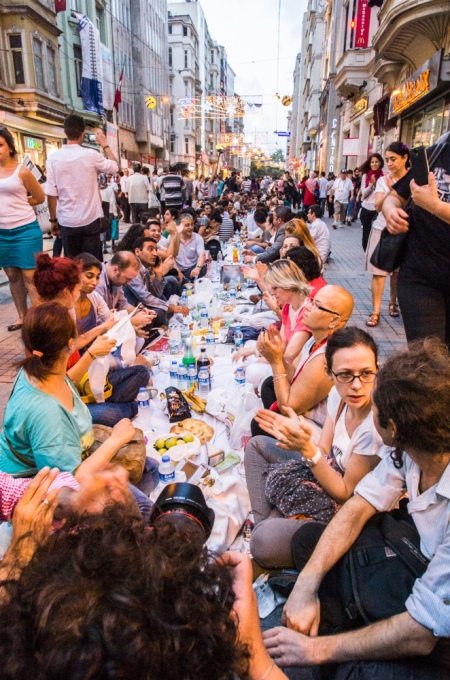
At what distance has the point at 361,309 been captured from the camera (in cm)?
659

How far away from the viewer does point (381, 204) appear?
280cm

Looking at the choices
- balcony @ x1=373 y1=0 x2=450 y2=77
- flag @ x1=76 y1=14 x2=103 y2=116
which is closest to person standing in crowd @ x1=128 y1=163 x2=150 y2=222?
balcony @ x1=373 y1=0 x2=450 y2=77

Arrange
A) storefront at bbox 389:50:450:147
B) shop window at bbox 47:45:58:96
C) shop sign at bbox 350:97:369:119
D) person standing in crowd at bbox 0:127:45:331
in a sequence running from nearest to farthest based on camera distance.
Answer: person standing in crowd at bbox 0:127:45:331
storefront at bbox 389:50:450:147
shop sign at bbox 350:97:369:119
shop window at bbox 47:45:58:96

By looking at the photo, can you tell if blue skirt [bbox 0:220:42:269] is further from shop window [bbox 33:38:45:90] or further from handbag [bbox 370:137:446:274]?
shop window [bbox 33:38:45:90]

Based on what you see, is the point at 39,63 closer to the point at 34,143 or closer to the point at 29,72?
the point at 29,72

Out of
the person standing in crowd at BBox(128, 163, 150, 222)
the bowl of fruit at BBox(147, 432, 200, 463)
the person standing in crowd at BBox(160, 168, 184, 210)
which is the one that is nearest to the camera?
the bowl of fruit at BBox(147, 432, 200, 463)

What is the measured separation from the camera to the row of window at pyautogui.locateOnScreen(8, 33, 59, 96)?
1947 cm

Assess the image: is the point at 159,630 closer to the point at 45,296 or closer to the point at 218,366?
the point at 45,296

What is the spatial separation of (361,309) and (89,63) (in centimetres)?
2543

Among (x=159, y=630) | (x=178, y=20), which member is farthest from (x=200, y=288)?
(x=178, y=20)

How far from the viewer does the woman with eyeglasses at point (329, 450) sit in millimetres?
1908

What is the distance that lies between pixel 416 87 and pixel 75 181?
8.92 metres

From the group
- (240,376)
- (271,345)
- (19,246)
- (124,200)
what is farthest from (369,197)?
(124,200)

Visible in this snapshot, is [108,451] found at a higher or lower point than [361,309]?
higher
